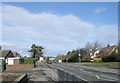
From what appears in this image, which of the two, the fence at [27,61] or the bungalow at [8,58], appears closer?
the fence at [27,61]

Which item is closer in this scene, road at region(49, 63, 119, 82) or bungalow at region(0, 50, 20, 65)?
road at region(49, 63, 119, 82)

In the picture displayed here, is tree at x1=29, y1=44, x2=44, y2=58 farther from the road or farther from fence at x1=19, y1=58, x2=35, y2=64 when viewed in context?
the road

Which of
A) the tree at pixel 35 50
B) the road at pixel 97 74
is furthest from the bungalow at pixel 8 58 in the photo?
the tree at pixel 35 50

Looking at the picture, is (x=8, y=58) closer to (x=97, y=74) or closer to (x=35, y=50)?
(x=97, y=74)

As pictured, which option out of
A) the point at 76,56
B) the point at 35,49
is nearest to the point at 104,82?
the point at 76,56

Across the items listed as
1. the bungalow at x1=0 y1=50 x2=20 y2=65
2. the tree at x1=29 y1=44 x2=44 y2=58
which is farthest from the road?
the tree at x1=29 y1=44 x2=44 y2=58

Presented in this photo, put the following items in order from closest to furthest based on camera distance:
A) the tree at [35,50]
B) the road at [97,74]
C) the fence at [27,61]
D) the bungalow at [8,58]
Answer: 1. the road at [97,74]
2. the fence at [27,61]
3. the bungalow at [8,58]
4. the tree at [35,50]

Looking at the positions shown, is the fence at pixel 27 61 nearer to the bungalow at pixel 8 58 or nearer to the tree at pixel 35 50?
the bungalow at pixel 8 58

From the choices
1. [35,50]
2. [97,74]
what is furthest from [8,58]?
[35,50]

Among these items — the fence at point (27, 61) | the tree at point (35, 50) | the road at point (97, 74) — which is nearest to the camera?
the road at point (97, 74)

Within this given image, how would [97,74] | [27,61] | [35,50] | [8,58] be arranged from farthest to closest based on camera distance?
[35,50] < [8,58] < [27,61] < [97,74]

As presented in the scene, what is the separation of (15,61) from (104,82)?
54.1m

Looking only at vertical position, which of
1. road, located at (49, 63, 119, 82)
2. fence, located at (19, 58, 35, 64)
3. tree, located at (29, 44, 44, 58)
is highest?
tree, located at (29, 44, 44, 58)

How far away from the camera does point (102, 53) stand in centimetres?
13038
